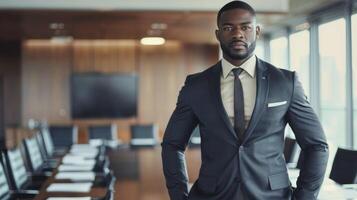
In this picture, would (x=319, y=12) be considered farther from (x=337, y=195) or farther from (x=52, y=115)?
(x=52, y=115)

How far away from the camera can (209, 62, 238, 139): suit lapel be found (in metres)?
1.56

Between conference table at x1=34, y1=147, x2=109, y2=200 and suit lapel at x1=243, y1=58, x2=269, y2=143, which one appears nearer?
suit lapel at x1=243, y1=58, x2=269, y2=143

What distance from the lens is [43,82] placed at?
35.1 ft

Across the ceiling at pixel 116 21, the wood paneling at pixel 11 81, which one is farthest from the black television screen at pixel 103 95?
the wood paneling at pixel 11 81

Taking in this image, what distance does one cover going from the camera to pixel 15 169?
15.8 feet

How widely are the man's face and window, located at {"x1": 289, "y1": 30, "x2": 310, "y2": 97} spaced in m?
6.00

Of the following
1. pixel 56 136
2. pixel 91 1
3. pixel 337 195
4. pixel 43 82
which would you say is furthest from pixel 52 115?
pixel 337 195

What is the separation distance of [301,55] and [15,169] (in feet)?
15.7

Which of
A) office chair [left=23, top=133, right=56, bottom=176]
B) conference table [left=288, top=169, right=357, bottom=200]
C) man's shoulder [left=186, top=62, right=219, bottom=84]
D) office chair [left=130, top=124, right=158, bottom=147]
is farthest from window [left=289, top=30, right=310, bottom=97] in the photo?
man's shoulder [left=186, top=62, right=219, bottom=84]

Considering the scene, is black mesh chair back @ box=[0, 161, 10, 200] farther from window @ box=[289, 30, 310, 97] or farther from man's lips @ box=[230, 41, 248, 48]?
window @ box=[289, 30, 310, 97]

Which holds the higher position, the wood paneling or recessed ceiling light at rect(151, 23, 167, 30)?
recessed ceiling light at rect(151, 23, 167, 30)

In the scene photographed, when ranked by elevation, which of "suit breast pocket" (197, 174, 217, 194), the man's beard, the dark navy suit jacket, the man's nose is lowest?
"suit breast pocket" (197, 174, 217, 194)

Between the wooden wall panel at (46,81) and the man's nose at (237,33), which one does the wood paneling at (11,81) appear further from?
the man's nose at (237,33)

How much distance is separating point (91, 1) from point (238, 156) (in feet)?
16.3
